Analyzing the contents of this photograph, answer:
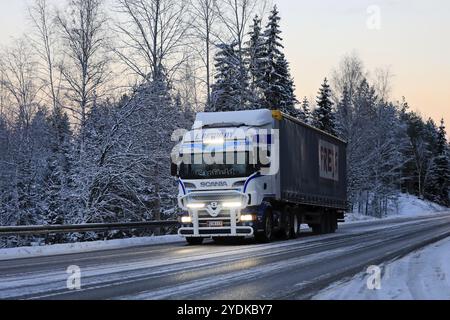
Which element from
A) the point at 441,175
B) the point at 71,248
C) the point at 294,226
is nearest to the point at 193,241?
the point at 71,248

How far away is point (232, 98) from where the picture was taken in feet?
120

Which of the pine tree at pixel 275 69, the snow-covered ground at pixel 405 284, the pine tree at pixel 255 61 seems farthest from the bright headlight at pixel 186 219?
the pine tree at pixel 275 69

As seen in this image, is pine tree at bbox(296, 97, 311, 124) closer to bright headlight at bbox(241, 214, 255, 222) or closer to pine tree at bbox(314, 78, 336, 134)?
pine tree at bbox(314, 78, 336, 134)

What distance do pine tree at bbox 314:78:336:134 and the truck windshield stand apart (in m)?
40.9

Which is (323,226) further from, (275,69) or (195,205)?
(275,69)

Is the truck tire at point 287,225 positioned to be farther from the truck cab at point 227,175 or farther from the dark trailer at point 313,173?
the truck cab at point 227,175

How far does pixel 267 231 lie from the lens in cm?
1869

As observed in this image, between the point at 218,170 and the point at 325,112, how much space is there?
41930 mm

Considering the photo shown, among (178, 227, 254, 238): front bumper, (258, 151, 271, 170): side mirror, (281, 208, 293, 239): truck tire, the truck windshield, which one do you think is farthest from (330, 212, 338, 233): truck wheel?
the truck windshield

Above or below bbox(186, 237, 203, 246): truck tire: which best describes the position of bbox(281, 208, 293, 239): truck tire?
above

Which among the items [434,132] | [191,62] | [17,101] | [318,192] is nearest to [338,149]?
[318,192]

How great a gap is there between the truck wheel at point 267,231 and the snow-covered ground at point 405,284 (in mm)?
5935

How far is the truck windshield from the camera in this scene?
58.4 feet

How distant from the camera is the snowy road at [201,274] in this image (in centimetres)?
819
